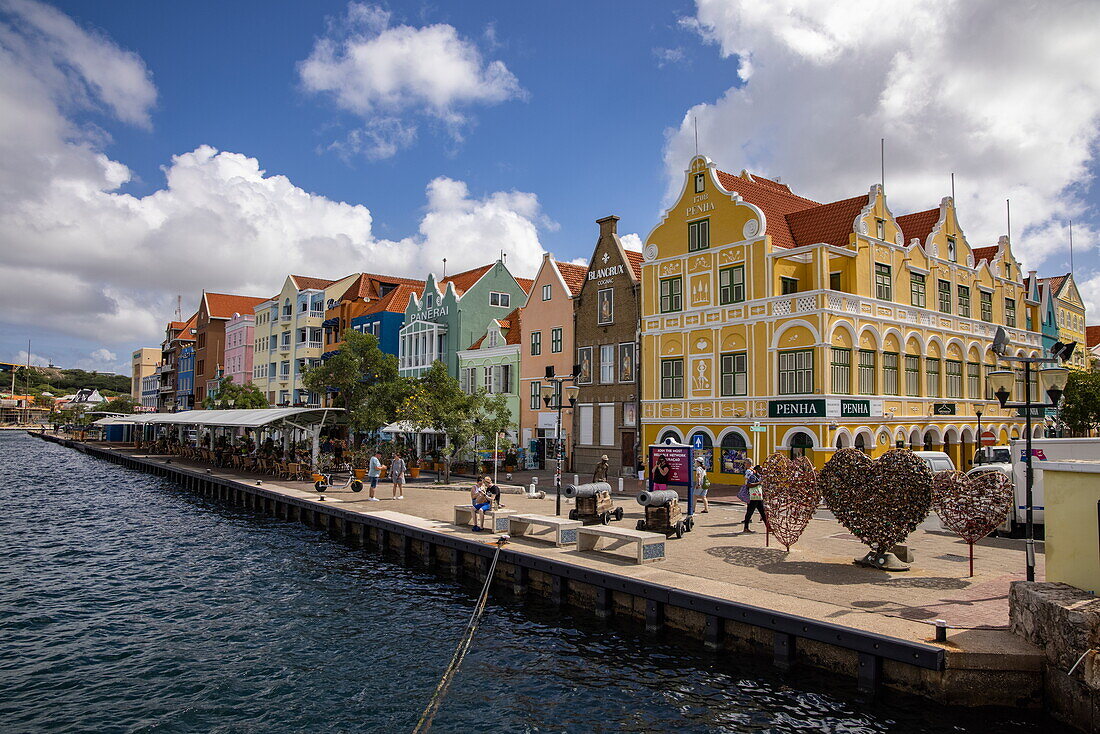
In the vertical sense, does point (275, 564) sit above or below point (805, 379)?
below

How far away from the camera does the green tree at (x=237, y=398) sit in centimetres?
6644

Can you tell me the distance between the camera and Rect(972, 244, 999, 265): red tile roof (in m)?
45.1

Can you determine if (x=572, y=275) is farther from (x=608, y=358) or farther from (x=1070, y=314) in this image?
(x=1070, y=314)

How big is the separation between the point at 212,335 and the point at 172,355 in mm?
Answer: 25008

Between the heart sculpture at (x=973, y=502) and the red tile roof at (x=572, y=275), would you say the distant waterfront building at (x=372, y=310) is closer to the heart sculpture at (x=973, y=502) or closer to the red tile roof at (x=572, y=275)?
the red tile roof at (x=572, y=275)

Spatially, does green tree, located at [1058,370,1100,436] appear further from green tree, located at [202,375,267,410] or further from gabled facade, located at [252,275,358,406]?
green tree, located at [202,375,267,410]

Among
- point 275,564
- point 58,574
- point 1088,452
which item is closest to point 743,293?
point 1088,452

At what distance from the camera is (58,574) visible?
20469mm

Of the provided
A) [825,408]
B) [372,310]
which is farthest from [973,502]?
[372,310]

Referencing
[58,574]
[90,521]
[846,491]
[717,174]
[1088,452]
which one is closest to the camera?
[846,491]

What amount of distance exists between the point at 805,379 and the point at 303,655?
2402cm

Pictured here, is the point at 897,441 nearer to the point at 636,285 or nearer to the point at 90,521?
the point at 636,285

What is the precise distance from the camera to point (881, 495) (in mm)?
15023

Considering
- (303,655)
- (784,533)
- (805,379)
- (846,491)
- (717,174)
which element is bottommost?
(303,655)
